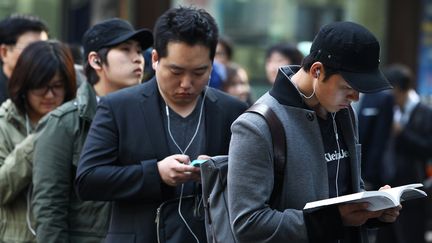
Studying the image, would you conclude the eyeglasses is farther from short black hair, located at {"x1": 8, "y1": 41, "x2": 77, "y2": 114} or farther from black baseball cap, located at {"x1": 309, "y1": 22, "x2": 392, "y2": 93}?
black baseball cap, located at {"x1": 309, "y1": 22, "x2": 392, "y2": 93}

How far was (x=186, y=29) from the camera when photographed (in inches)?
159

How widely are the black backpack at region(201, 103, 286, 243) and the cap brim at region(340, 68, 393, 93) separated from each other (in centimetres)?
29

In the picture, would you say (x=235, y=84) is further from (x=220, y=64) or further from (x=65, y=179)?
(x=65, y=179)

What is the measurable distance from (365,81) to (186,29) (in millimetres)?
910

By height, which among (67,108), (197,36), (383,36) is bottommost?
(383,36)

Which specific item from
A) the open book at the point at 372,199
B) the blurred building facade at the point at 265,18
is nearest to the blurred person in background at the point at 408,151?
the blurred building facade at the point at 265,18

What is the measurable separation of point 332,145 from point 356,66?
357mm

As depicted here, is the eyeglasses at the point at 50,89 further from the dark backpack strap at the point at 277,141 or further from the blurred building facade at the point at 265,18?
the blurred building facade at the point at 265,18

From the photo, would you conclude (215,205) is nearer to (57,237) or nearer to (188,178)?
(188,178)

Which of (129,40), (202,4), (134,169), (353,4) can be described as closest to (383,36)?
(353,4)

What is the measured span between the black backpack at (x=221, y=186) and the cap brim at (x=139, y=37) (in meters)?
1.32

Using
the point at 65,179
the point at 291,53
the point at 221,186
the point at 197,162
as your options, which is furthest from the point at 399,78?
the point at 221,186

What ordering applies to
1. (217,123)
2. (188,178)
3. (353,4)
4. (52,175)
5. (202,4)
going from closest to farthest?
1. (188,178)
2. (217,123)
3. (52,175)
4. (202,4)
5. (353,4)

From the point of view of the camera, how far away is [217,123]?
13.7 ft
